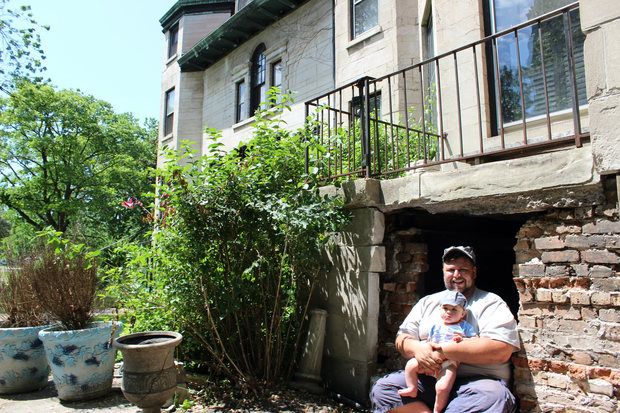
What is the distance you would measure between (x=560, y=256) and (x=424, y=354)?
1196 mm

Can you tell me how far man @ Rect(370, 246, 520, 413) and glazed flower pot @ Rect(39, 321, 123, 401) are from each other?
300 cm

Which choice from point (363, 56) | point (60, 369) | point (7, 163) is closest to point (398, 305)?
point (60, 369)

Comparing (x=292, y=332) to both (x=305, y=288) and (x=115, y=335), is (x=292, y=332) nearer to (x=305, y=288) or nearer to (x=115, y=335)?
(x=305, y=288)

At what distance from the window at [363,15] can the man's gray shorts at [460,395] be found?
7.93 metres

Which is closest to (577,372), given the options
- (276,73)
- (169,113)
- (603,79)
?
(603,79)

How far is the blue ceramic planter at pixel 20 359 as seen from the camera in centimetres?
459

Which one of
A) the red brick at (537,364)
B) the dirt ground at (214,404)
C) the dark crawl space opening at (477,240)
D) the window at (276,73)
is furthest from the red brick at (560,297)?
the window at (276,73)

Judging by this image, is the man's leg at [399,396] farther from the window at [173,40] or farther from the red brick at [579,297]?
the window at [173,40]

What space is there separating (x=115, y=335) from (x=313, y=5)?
9.16m

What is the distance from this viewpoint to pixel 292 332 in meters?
4.71

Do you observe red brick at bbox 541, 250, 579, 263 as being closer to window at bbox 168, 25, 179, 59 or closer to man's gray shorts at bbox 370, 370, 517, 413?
man's gray shorts at bbox 370, 370, 517, 413

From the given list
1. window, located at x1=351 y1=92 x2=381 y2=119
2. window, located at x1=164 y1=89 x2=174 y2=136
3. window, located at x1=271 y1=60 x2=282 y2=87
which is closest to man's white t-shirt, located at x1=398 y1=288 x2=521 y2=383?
window, located at x1=351 y1=92 x2=381 y2=119

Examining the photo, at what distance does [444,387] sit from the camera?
9.11 feet

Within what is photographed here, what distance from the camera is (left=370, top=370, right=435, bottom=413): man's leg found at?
2977 millimetres
